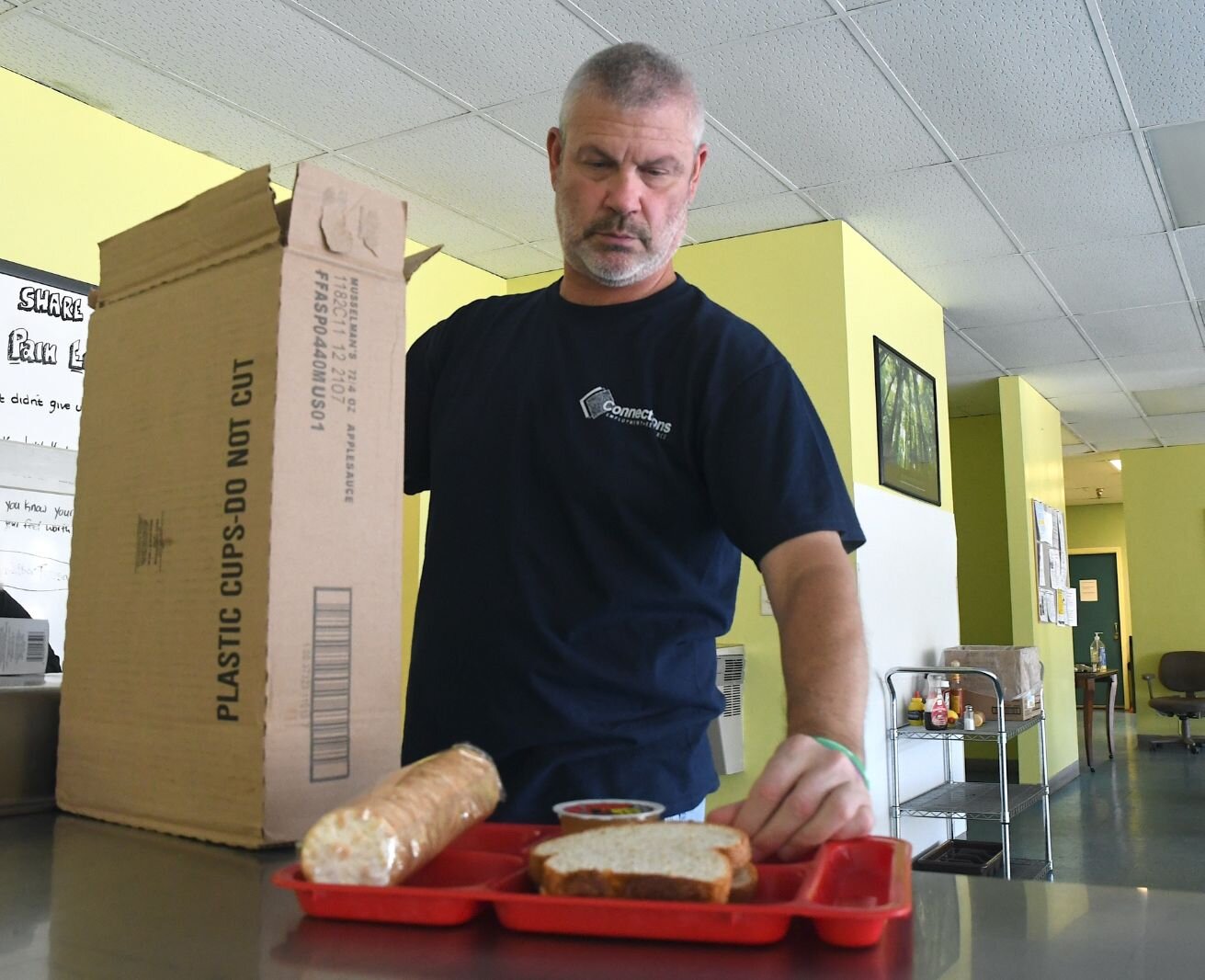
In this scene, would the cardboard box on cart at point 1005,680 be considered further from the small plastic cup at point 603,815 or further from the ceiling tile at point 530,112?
the small plastic cup at point 603,815

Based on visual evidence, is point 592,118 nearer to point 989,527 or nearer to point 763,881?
point 763,881

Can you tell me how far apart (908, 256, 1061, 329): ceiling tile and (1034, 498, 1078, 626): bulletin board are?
190cm

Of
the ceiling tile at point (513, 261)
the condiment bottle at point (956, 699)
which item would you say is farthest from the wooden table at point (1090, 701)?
the ceiling tile at point (513, 261)

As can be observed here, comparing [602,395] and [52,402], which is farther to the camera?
[52,402]

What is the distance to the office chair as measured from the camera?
9203 mm

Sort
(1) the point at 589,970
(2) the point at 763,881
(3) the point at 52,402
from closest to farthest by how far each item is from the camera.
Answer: (1) the point at 589,970
(2) the point at 763,881
(3) the point at 52,402

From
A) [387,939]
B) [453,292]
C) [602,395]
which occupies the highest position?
[453,292]

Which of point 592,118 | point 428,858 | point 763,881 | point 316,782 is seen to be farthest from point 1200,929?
point 592,118

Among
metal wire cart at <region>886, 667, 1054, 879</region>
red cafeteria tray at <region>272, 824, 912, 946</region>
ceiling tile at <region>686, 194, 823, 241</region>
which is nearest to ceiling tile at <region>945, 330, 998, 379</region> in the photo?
ceiling tile at <region>686, 194, 823, 241</region>

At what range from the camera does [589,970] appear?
1.88 ft

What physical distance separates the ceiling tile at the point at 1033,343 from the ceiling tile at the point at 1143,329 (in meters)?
0.10

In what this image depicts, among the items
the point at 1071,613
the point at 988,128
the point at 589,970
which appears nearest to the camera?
the point at 589,970

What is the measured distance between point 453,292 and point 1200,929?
4.24 meters

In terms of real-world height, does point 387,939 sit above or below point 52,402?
below
